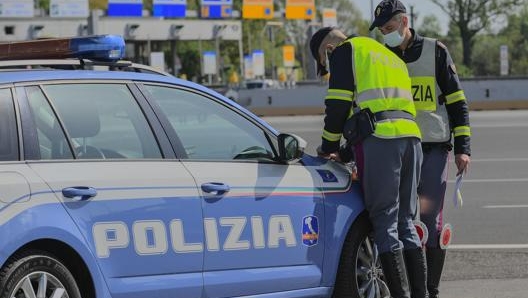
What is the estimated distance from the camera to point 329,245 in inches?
223

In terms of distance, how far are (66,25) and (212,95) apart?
53762 mm

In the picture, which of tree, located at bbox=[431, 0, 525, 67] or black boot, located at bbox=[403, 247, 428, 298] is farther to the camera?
tree, located at bbox=[431, 0, 525, 67]

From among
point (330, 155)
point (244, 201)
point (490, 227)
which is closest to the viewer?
point (244, 201)

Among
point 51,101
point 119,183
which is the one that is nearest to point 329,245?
point 119,183

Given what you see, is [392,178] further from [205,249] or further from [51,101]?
[51,101]

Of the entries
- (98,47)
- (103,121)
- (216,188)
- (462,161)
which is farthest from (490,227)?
(103,121)

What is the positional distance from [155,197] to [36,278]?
2.37 ft

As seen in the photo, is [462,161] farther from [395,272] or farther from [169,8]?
[169,8]

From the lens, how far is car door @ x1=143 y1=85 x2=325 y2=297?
5.19m

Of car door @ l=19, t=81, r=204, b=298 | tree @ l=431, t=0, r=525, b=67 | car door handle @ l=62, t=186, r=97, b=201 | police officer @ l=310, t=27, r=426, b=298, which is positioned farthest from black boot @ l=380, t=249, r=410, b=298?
tree @ l=431, t=0, r=525, b=67

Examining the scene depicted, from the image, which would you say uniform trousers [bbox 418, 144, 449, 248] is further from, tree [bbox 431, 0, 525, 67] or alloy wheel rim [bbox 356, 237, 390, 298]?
tree [bbox 431, 0, 525, 67]

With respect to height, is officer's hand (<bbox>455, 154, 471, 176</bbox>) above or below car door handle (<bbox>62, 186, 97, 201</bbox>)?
below

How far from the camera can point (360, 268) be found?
5.86 metres

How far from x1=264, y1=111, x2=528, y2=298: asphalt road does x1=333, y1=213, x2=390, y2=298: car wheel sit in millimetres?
1194
